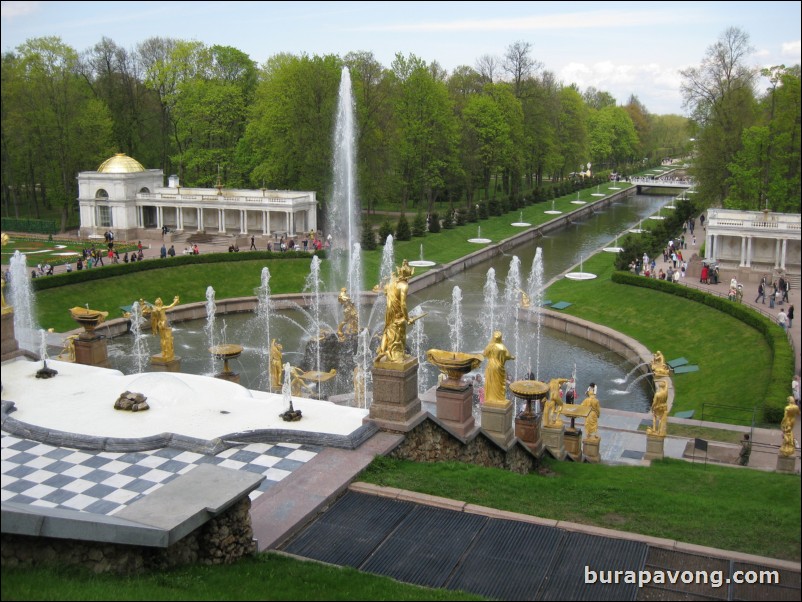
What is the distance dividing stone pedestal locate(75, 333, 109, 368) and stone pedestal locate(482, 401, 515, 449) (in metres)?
10.4

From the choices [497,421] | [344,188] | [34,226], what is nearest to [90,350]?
[497,421]

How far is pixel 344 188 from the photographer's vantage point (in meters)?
59.0

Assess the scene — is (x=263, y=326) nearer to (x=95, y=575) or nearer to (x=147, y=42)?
(x=95, y=575)

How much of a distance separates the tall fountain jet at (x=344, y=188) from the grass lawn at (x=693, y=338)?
14278 mm

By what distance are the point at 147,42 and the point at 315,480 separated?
229 feet

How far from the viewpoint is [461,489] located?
44.5 ft

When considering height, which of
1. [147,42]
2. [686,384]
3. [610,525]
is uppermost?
[147,42]

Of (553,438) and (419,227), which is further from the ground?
(419,227)

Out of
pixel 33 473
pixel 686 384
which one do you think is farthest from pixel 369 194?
pixel 33 473

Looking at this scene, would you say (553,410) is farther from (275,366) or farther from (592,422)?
(275,366)

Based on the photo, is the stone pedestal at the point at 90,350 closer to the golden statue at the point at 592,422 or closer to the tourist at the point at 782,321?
the golden statue at the point at 592,422

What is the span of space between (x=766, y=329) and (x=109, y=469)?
25.4 m

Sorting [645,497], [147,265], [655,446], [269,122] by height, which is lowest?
[655,446]

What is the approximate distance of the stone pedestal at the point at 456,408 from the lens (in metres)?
16.5
